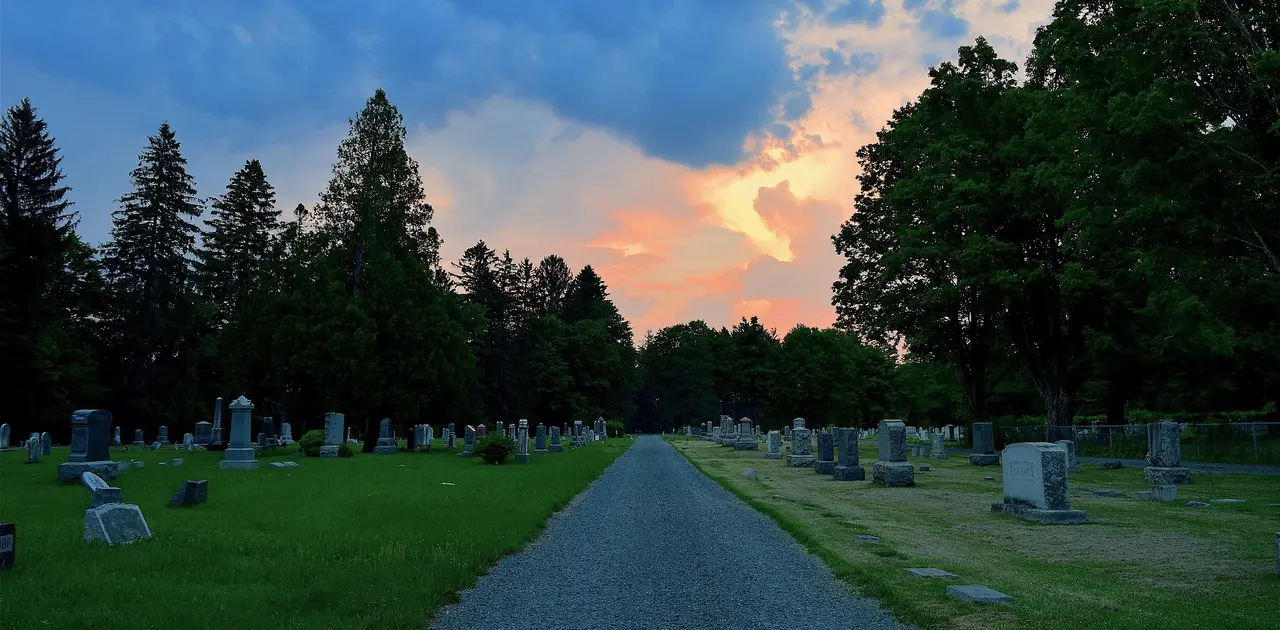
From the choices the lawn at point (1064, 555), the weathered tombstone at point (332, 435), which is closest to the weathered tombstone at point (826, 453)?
the lawn at point (1064, 555)

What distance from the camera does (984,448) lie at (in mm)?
28453

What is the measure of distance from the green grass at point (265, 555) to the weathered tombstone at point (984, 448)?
58.4 feet

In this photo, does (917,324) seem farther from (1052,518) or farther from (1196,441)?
(1052,518)

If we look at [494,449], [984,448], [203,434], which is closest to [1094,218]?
[984,448]

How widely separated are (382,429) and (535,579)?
102ft

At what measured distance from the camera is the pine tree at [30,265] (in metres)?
43.2

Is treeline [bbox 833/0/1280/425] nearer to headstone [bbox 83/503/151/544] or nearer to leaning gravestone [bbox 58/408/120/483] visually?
headstone [bbox 83/503/151/544]

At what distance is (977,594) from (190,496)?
1236cm

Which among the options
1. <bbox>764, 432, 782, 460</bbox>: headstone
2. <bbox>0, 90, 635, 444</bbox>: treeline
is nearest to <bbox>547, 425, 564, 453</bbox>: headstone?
<bbox>0, 90, 635, 444</bbox>: treeline

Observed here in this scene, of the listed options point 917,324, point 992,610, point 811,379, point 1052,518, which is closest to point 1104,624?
point 992,610

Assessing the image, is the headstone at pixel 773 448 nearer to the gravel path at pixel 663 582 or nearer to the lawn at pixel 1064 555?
the lawn at pixel 1064 555

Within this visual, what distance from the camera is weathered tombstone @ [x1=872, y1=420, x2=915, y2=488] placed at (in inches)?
770

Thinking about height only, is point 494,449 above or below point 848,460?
below

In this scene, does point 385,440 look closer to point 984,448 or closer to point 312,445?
point 312,445
